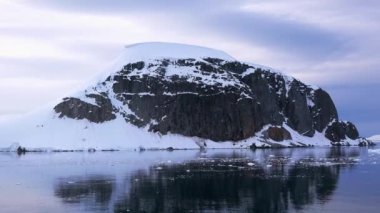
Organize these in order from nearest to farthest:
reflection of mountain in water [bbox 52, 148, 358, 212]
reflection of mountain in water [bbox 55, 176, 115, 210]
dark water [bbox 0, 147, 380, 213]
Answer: dark water [bbox 0, 147, 380, 213], reflection of mountain in water [bbox 52, 148, 358, 212], reflection of mountain in water [bbox 55, 176, 115, 210]

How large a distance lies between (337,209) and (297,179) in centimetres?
2123

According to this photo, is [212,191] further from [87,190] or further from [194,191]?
[87,190]

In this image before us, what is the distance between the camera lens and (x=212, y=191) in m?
51.4

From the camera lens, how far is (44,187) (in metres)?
56.1

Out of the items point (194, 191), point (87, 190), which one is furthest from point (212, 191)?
point (87, 190)

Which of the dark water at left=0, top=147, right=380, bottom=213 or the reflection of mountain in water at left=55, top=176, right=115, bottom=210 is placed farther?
the reflection of mountain in water at left=55, top=176, right=115, bottom=210

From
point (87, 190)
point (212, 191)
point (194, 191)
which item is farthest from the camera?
point (87, 190)

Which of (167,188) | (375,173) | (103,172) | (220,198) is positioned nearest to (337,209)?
(220,198)

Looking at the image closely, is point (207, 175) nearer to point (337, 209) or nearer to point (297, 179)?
point (297, 179)

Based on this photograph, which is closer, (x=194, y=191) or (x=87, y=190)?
(x=194, y=191)

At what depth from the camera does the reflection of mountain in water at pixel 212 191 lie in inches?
1678

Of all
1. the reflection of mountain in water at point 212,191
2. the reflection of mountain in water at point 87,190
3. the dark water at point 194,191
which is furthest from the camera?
the reflection of mountain in water at point 87,190

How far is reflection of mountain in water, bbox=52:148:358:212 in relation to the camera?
4262 centimetres

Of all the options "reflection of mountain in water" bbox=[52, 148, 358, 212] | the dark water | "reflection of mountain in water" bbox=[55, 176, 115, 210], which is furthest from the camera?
"reflection of mountain in water" bbox=[55, 176, 115, 210]
